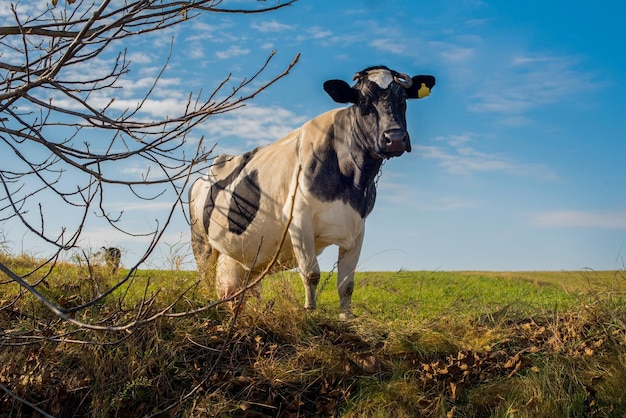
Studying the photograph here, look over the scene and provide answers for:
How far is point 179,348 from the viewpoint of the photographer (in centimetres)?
546

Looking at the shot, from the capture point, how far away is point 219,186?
9148mm

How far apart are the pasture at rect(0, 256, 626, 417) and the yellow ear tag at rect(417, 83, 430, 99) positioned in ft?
8.35

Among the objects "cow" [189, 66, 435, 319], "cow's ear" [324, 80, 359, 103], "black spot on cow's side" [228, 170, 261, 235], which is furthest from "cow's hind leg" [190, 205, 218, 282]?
"cow's ear" [324, 80, 359, 103]

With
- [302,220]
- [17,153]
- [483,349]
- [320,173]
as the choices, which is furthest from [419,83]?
[17,153]

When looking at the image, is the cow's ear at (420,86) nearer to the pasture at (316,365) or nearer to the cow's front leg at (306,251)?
the cow's front leg at (306,251)

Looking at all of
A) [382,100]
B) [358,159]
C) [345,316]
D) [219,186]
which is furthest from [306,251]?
[219,186]

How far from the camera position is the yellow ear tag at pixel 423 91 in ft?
24.3

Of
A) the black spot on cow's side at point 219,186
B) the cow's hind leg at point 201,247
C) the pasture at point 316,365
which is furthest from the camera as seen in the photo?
the cow's hind leg at point 201,247

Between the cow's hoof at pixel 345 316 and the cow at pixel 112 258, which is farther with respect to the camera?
the cow at pixel 112 258

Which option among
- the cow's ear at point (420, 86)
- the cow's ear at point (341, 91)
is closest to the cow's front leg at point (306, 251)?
the cow's ear at point (341, 91)

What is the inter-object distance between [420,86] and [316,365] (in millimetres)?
3507

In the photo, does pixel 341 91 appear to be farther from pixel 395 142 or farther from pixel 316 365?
pixel 316 365

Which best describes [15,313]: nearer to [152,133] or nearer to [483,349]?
[152,133]

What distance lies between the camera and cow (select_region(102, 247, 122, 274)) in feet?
26.2
